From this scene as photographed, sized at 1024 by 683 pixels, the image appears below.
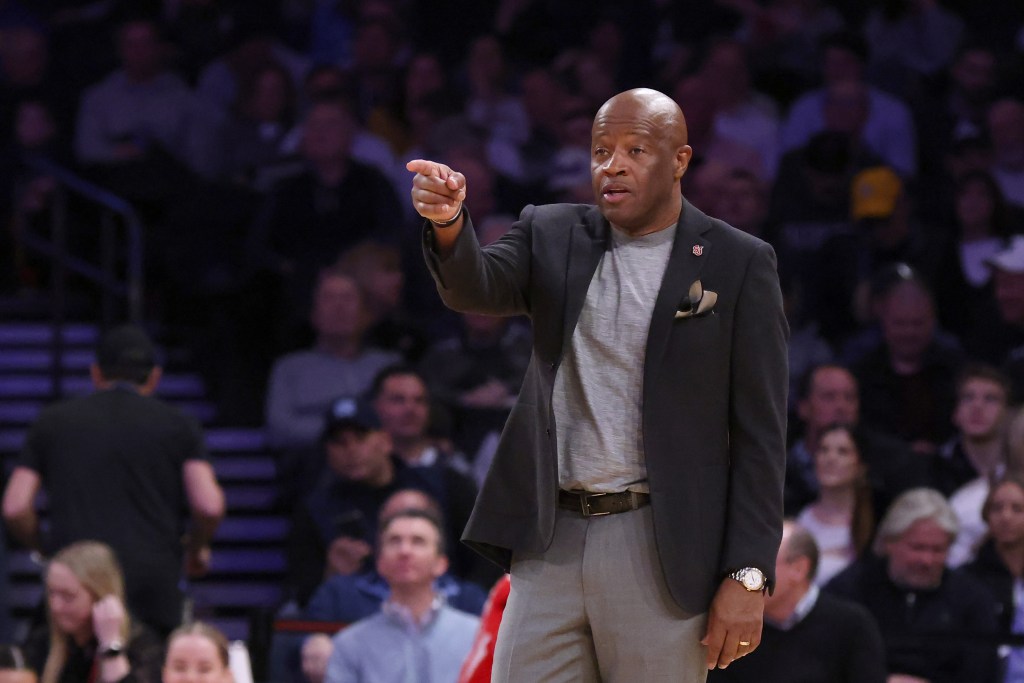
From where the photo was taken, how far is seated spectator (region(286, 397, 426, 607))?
7.00 m

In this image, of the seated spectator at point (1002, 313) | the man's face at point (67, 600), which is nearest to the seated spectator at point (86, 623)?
the man's face at point (67, 600)

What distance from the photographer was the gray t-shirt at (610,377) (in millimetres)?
2889

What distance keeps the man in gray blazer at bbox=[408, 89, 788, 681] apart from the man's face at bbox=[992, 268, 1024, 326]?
5266 mm

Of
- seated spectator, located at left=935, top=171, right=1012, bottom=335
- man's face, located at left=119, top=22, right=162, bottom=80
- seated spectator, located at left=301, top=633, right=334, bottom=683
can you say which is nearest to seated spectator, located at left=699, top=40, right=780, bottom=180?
seated spectator, located at left=935, top=171, right=1012, bottom=335

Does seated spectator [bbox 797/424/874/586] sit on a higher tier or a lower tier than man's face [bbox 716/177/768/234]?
lower

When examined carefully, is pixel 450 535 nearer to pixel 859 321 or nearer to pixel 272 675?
pixel 272 675

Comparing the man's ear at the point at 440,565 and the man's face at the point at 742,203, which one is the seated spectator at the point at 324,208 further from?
the man's ear at the point at 440,565

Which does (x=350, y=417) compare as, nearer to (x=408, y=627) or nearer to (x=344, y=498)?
(x=344, y=498)

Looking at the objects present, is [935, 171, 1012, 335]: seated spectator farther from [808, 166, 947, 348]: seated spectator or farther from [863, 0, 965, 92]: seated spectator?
[863, 0, 965, 92]: seated spectator

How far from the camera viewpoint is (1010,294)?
7.93 meters

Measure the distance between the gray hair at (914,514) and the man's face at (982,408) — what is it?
2.68 ft

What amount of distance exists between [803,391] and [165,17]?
4.94m

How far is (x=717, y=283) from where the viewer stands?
292cm

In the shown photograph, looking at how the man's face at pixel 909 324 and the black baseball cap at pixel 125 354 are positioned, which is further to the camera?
the man's face at pixel 909 324
